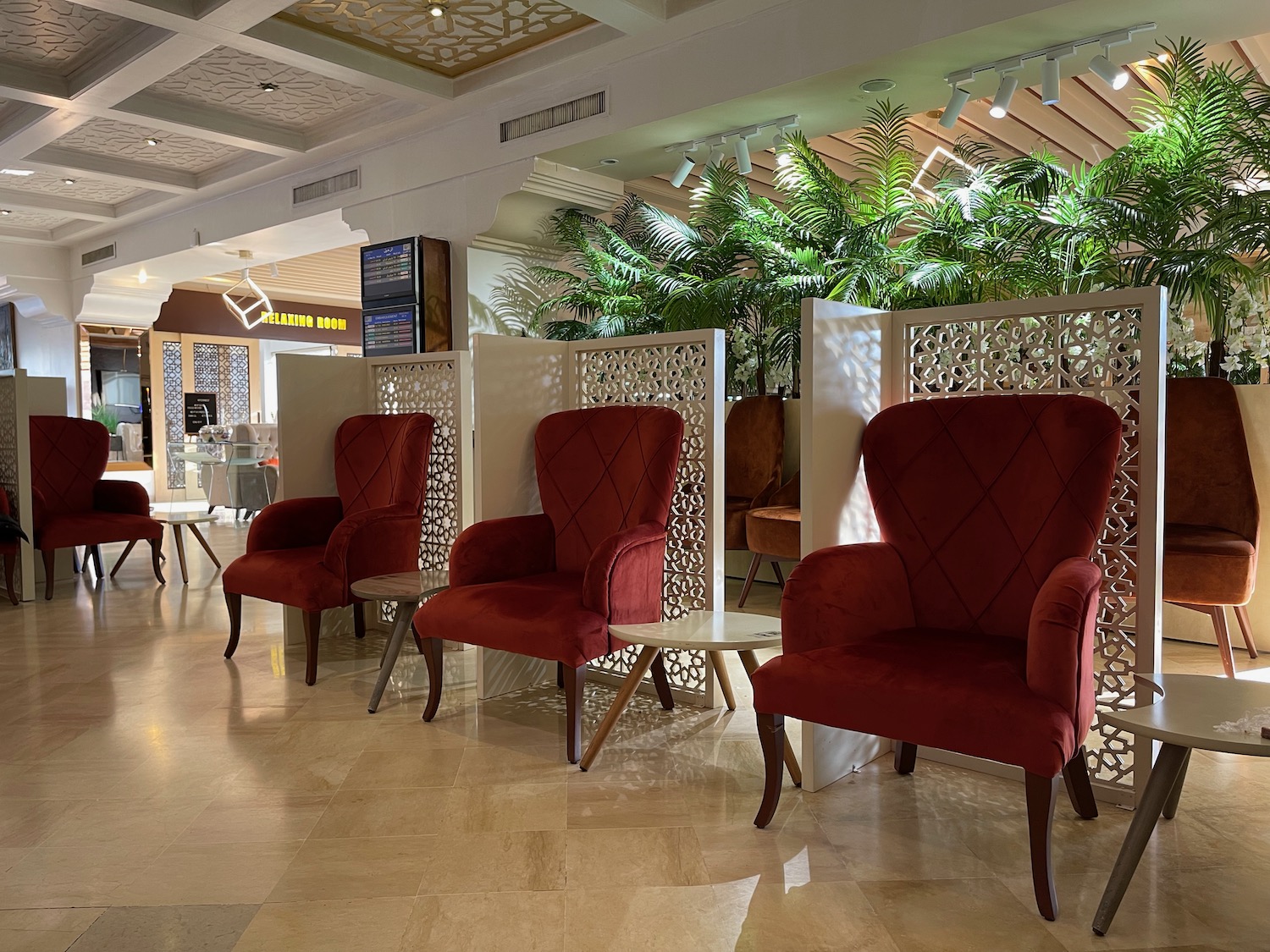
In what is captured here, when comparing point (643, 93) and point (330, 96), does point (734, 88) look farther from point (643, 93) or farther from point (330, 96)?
point (330, 96)

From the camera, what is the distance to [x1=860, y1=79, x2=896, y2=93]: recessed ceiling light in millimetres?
4730

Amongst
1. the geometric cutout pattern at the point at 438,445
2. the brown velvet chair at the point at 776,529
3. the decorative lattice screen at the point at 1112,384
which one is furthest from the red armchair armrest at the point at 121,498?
the decorative lattice screen at the point at 1112,384

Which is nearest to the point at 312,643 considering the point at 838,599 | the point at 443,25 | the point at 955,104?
the point at 838,599

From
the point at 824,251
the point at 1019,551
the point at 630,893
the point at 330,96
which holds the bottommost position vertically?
the point at 630,893

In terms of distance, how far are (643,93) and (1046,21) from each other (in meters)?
2.13

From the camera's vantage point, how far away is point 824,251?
5645mm

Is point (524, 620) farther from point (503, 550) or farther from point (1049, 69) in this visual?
point (1049, 69)

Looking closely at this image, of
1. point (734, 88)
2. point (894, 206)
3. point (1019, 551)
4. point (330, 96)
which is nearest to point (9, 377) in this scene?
point (330, 96)

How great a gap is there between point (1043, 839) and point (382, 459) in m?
3.29

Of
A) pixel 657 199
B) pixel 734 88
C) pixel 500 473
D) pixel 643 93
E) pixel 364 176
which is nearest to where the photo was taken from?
pixel 500 473

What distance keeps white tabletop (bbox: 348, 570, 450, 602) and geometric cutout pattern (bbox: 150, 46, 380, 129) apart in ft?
11.8

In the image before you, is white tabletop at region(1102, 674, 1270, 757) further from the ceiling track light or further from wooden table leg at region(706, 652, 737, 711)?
the ceiling track light

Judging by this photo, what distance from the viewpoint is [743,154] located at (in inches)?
217

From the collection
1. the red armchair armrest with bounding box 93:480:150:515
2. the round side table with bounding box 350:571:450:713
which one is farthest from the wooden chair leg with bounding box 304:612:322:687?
the red armchair armrest with bounding box 93:480:150:515
